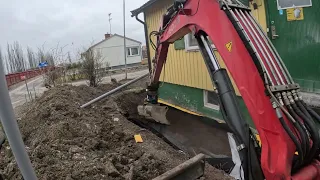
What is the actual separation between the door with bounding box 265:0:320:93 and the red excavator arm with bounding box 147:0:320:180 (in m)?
1.63

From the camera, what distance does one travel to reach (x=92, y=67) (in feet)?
43.9

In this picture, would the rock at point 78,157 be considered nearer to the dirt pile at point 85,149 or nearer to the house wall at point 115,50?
the dirt pile at point 85,149

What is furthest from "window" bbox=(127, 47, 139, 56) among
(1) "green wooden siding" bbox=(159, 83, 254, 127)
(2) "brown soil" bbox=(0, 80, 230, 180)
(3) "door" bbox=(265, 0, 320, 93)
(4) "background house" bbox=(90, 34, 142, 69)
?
(3) "door" bbox=(265, 0, 320, 93)

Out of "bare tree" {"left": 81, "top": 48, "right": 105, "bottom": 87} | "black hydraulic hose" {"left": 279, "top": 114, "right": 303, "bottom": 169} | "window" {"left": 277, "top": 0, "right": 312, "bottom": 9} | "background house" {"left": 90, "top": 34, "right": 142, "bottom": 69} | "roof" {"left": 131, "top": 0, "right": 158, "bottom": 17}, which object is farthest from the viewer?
"background house" {"left": 90, "top": 34, "right": 142, "bottom": 69}

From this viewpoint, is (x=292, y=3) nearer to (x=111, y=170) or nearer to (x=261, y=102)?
(x=261, y=102)

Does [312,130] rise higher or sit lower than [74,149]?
higher

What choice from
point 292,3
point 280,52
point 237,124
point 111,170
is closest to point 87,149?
point 111,170

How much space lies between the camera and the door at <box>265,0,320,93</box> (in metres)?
3.84

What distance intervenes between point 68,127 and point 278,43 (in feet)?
13.2

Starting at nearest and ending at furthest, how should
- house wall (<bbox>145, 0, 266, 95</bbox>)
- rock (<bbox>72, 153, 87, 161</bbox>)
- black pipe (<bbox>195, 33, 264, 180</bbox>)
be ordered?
black pipe (<bbox>195, 33, 264, 180</bbox>) < rock (<bbox>72, 153, 87, 161</bbox>) < house wall (<bbox>145, 0, 266, 95</bbox>)

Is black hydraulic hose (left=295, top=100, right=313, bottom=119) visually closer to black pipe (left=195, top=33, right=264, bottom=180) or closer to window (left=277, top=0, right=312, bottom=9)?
black pipe (left=195, top=33, right=264, bottom=180)

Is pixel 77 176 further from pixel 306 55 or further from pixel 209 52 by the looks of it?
pixel 306 55

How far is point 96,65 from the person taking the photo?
1373cm

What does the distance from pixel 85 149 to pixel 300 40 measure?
3.70 m
